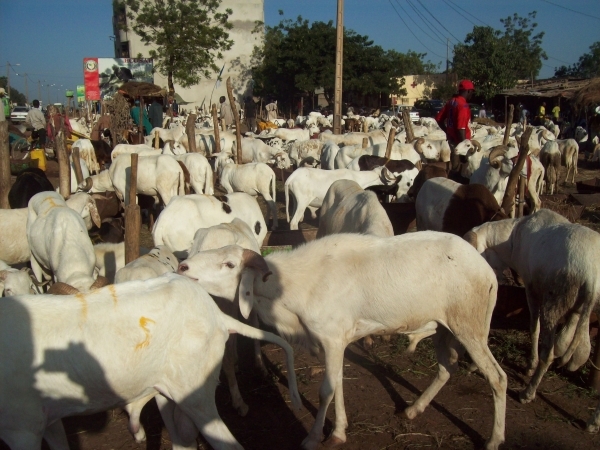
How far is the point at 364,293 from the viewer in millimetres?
4160

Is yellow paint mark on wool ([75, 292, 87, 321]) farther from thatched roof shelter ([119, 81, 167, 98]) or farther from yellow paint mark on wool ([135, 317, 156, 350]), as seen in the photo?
thatched roof shelter ([119, 81, 167, 98])

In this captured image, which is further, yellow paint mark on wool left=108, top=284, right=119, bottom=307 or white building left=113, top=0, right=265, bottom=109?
white building left=113, top=0, right=265, bottom=109

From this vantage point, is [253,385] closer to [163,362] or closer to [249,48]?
[163,362]

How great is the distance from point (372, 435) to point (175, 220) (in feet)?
13.5

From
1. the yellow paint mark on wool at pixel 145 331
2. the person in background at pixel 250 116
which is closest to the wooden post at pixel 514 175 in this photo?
the yellow paint mark on wool at pixel 145 331

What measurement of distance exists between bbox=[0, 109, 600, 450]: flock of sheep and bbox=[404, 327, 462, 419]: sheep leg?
12 millimetres

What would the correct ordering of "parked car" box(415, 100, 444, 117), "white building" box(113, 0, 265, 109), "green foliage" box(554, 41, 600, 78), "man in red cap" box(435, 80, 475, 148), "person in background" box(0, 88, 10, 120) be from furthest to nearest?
"green foliage" box(554, 41, 600, 78)
"white building" box(113, 0, 265, 109)
"parked car" box(415, 100, 444, 117)
"person in background" box(0, 88, 10, 120)
"man in red cap" box(435, 80, 475, 148)

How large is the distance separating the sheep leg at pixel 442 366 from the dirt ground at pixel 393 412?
12 cm

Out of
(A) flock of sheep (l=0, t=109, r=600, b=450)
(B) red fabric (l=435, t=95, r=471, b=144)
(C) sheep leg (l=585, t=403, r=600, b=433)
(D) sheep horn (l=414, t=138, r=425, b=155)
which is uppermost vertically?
(B) red fabric (l=435, t=95, r=471, b=144)

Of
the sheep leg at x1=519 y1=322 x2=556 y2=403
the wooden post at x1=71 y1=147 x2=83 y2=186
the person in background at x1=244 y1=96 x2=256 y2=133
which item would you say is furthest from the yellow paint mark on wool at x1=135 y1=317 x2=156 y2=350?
the person in background at x1=244 y1=96 x2=256 y2=133

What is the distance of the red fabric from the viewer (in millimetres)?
11375

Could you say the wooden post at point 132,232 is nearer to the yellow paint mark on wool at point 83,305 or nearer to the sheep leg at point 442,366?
the yellow paint mark on wool at point 83,305

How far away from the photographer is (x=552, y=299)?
4.52m

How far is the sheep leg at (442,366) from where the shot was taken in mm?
4598
